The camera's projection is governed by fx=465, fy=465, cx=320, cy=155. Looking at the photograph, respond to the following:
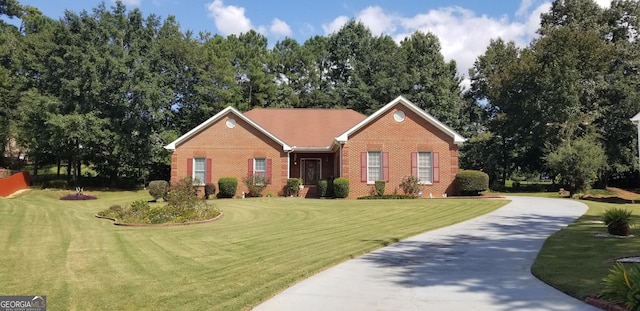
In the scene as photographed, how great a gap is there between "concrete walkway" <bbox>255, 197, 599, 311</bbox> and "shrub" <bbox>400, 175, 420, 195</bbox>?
13093 millimetres

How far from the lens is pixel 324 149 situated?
29469mm

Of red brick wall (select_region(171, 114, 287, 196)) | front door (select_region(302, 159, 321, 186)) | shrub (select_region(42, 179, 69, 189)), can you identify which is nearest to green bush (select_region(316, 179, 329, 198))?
red brick wall (select_region(171, 114, 287, 196))

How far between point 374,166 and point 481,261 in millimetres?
17629

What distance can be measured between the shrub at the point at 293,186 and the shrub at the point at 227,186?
3132 millimetres

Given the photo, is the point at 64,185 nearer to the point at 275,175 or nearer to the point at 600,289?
the point at 275,175

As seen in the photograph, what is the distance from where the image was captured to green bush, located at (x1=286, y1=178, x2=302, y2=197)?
91.4 feet

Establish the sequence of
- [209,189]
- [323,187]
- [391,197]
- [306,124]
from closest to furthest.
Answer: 1. [391,197]
2. [323,187]
3. [209,189]
4. [306,124]

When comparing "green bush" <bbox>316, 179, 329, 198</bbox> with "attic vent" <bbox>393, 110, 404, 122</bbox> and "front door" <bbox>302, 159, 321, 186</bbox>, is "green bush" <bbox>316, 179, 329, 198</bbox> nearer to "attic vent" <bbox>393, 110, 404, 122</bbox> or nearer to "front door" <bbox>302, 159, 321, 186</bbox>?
"front door" <bbox>302, 159, 321, 186</bbox>

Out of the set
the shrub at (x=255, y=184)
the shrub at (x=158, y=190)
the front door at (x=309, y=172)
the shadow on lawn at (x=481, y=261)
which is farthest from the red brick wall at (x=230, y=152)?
the shadow on lawn at (x=481, y=261)

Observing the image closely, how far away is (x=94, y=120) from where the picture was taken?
33812 millimetres

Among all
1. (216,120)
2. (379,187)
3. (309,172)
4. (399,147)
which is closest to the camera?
(379,187)

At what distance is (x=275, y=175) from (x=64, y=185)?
20033mm

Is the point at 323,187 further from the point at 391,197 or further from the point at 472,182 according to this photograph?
the point at 472,182
